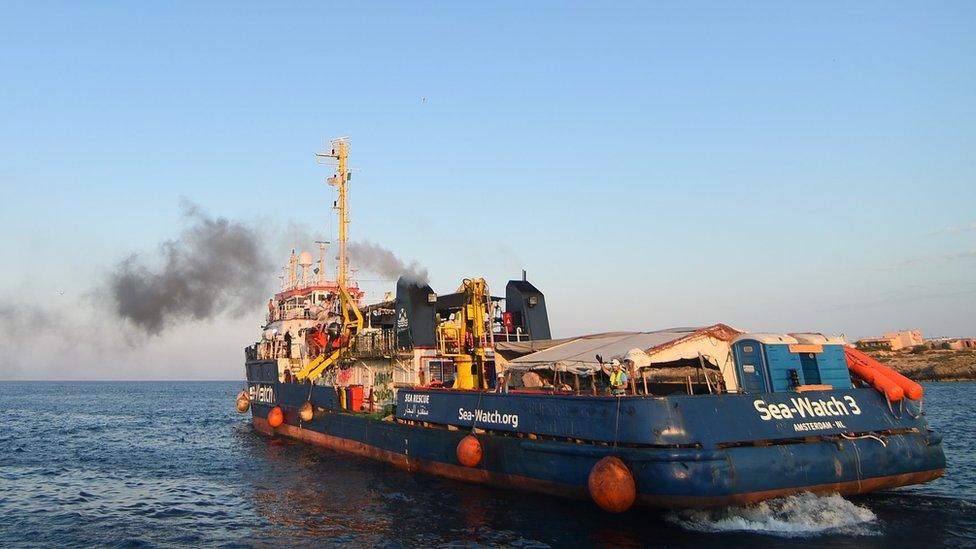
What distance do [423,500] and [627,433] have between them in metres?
7.59

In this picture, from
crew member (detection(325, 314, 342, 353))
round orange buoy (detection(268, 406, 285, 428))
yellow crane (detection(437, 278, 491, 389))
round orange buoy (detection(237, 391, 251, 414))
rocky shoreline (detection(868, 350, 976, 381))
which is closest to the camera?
yellow crane (detection(437, 278, 491, 389))

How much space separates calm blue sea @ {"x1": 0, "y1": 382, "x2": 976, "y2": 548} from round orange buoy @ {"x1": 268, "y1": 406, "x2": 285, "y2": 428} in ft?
18.7

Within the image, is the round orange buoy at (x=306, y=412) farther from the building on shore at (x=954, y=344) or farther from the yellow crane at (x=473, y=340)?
the building on shore at (x=954, y=344)

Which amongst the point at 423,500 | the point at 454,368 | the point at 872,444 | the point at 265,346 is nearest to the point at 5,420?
the point at 265,346

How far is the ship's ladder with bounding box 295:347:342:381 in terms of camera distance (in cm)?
3375

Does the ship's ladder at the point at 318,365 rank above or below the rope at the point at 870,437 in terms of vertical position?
above

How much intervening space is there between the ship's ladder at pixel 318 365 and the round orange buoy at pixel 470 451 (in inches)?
599

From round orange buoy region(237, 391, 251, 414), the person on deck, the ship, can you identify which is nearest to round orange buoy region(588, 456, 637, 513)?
the ship

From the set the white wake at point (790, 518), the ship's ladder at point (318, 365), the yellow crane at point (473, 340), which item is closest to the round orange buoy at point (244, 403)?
the ship's ladder at point (318, 365)

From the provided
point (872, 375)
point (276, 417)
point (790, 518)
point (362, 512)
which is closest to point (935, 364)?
point (872, 375)

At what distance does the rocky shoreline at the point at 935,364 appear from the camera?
99531 mm

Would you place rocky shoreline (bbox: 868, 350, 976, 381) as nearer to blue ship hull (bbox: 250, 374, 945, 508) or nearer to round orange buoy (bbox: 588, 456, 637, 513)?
blue ship hull (bbox: 250, 374, 945, 508)

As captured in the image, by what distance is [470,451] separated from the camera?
66.4 feet

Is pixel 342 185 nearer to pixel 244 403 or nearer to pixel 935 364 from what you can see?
pixel 244 403
